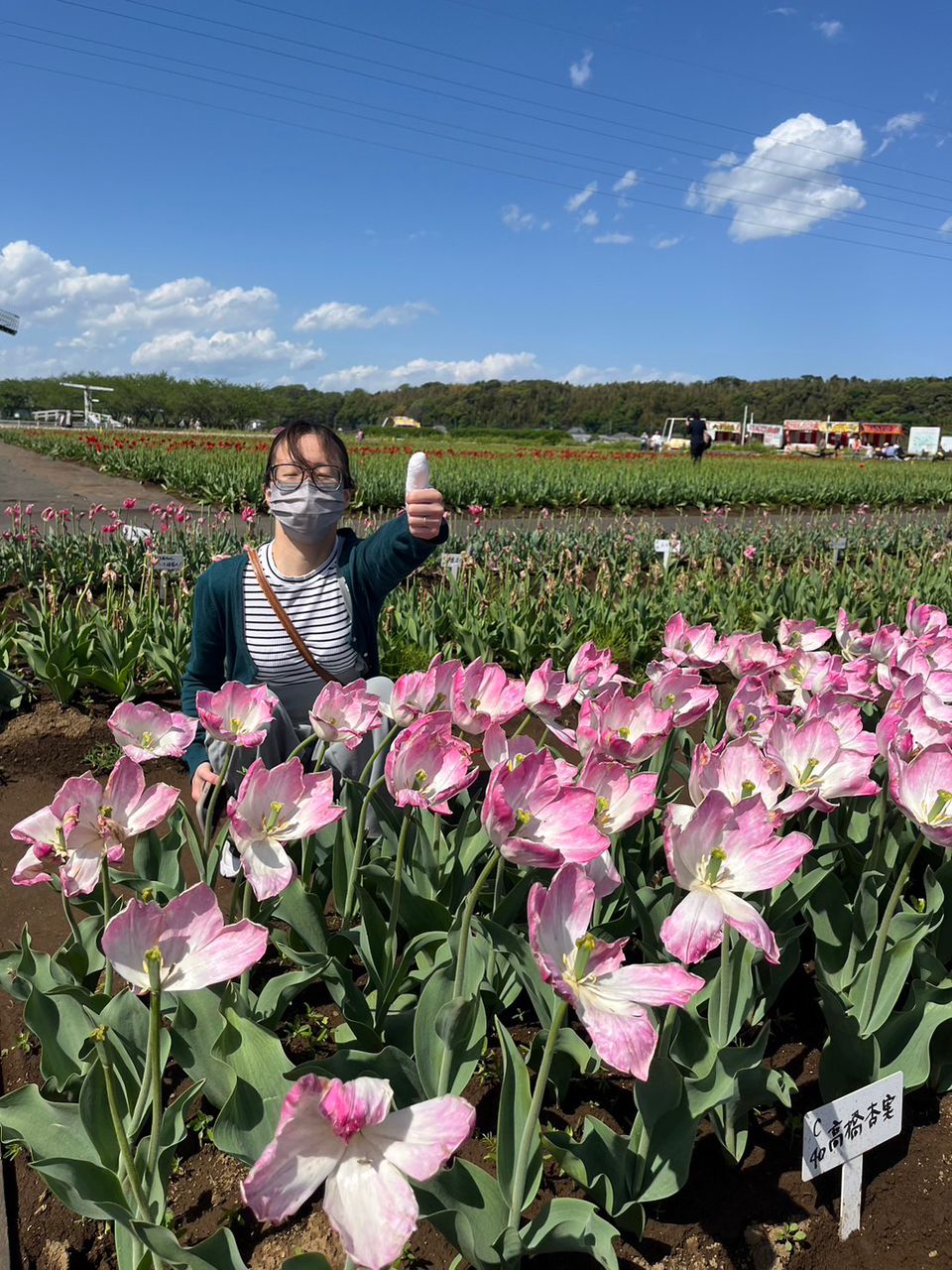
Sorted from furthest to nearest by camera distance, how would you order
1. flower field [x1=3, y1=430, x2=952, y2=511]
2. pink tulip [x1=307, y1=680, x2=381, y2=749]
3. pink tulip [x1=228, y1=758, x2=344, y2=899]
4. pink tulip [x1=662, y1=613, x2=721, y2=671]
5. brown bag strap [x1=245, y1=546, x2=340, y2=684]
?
flower field [x1=3, y1=430, x2=952, y2=511]
brown bag strap [x1=245, y1=546, x2=340, y2=684]
pink tulip [x1=662, y1=613, x2=721, y2=671]
pink tulip [x1=307, y1=680, x2=381, y2=749]
pink tulip [x1=228, y1=758, x2=344, y2=899]

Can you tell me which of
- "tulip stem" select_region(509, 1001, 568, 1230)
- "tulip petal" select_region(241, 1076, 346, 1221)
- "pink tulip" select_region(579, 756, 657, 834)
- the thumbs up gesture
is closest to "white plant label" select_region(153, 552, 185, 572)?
the thumbs up gesture

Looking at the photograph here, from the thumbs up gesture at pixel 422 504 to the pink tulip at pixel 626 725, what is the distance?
2.65ft

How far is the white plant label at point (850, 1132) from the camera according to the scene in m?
1.48

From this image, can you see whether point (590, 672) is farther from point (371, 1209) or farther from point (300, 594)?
point (371, 1209)

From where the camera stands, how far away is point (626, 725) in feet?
5.70

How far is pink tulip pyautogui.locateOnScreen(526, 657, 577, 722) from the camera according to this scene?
1816 millimetres

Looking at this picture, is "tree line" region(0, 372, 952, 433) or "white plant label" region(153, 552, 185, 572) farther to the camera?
"tree line" region(0, 372, 952, 433)

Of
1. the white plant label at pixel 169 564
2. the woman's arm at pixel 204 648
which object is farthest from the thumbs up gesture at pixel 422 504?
the white plant label at pixel 169 564

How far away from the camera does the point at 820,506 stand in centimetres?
1798

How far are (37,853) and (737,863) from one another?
3.53ft

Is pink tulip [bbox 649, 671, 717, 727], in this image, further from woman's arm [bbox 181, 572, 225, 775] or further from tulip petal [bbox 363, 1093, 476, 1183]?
woman's arm [bbox 181, 572, 225, 775]

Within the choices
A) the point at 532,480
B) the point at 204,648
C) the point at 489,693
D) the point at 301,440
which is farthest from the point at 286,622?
the point at 532,480

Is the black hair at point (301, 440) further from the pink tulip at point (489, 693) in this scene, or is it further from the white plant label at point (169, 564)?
the white plant label at point (169, 564)

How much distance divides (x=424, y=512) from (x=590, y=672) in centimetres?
69
